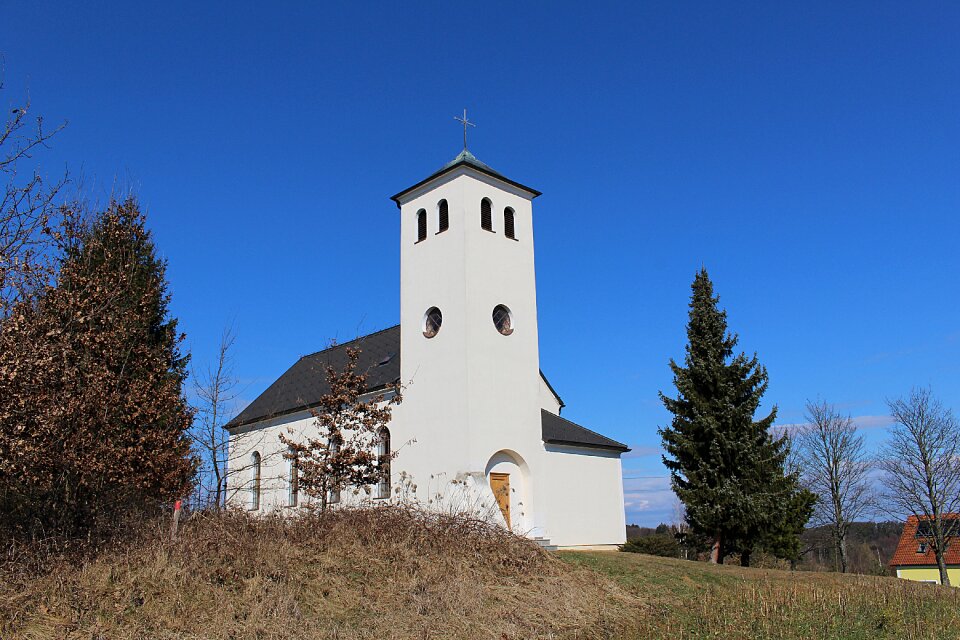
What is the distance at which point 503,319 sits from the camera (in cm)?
2408

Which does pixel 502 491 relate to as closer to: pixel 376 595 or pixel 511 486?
pixel 511 486

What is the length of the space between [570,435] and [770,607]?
1391 cm

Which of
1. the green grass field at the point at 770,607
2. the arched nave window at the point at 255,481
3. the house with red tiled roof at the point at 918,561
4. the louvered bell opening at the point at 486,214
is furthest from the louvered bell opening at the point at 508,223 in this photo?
the house with red tiled roof at the point at 918,561

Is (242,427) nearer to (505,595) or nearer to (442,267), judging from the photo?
(442,267)

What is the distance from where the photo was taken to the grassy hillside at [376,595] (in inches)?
372

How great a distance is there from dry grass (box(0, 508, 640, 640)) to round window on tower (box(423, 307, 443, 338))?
34.9ft

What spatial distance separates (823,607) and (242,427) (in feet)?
93.4

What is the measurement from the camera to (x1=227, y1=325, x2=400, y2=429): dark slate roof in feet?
92.3

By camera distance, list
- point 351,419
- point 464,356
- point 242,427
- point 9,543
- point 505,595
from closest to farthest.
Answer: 1. point 9,543
2. point 505,595
3. point 351,419
4. point 464,356
5. point 242,427

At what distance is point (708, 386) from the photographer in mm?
25406

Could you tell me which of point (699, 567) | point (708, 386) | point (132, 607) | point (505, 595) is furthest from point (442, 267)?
point (132, 607)

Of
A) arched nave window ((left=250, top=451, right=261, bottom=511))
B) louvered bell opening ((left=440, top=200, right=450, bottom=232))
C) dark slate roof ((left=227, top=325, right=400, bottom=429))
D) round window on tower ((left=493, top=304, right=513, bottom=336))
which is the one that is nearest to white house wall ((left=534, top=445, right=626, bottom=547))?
round window on tower ((left=493, top=304, right=513, bottom=336))

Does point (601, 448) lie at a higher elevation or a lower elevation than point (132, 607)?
higher

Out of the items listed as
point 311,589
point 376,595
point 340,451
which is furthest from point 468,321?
point 311,589
